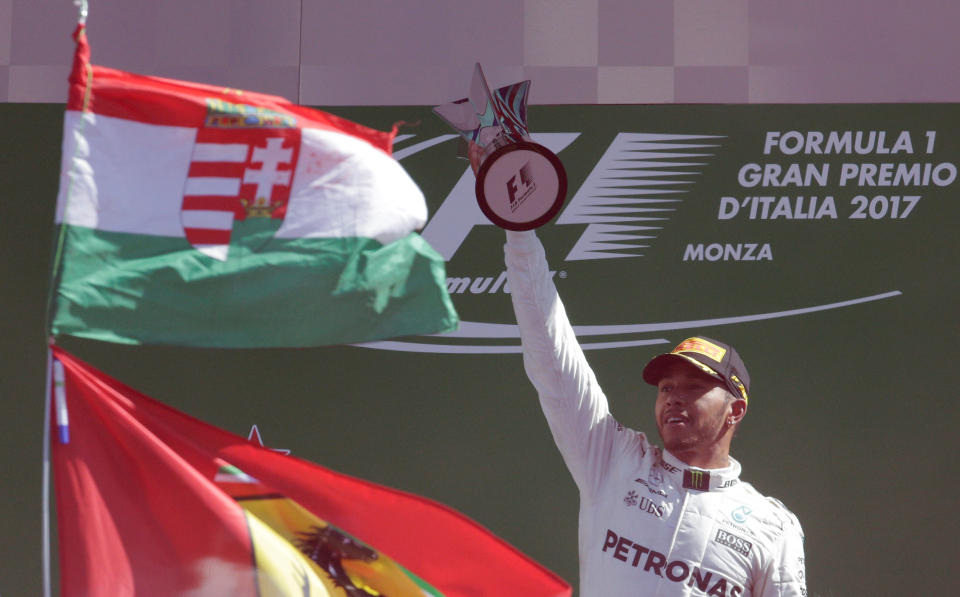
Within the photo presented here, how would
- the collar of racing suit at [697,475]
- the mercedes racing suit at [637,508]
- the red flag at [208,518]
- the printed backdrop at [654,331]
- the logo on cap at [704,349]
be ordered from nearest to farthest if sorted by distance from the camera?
the red flag at [208,518], the mercedes racing suit at [637,508], the collar of racing suit at [697,475], the logo on cap at [704,349], the printed backdrop at [654,331]

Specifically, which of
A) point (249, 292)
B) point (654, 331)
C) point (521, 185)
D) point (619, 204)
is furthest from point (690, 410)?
point (619, 204)

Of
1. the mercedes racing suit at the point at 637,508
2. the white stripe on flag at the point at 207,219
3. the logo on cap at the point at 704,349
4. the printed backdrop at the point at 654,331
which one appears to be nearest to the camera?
the white stripe on flag at the point at 207,219

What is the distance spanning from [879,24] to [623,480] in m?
2.22

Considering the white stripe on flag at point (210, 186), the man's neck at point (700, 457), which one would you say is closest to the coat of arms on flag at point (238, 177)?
the white stripe on flag at point (210, 186)

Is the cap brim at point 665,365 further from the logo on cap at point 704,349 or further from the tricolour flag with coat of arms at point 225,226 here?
the tricolour flag with coat of arms at point 225,226

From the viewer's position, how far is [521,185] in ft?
8.64

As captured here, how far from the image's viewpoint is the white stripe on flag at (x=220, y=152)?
7.73ft

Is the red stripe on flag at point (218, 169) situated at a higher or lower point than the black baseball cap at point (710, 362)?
higher

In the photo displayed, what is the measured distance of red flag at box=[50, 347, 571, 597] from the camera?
2180 mm

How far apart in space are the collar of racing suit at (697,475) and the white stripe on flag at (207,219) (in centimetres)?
123

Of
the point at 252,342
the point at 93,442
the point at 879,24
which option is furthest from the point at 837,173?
the point at 93,442

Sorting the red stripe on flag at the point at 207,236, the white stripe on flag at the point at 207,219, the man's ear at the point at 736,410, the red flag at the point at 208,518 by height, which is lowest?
the red flag at the point at 208,518

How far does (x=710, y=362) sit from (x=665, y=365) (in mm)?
121

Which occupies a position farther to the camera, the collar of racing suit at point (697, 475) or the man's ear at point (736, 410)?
the man's ear at point (736, 410)
